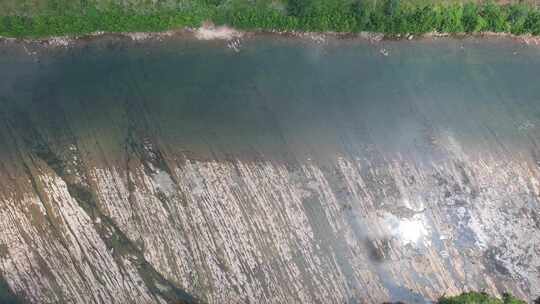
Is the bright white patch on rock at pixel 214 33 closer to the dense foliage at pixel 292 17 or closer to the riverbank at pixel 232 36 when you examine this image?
the riverbank at pixel 232 36

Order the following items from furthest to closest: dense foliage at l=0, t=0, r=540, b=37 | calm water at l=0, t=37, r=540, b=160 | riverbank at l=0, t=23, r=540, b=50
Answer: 1. riverbank at l=0, t=23, r=540, b=50
2. dense foliage at l=0, t=0, r=540, b=37
3. calm water at l=0, t=37, r=540, b=160

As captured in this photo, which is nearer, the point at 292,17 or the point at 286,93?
the point at 286,93

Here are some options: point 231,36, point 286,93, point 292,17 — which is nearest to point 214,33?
point 231,36

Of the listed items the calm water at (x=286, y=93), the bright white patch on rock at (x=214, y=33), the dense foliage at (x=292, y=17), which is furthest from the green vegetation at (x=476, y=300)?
the bright white patch on rock at (x=214, y=33)

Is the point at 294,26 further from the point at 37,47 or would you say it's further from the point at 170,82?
the point at 37,47

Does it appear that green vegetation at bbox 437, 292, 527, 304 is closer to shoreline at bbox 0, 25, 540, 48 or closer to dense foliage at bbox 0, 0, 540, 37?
shoreline at bbox 0, 25, 540, 48

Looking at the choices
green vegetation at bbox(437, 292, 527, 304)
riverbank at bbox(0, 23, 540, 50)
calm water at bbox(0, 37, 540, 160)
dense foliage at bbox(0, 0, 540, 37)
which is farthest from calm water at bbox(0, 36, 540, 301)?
green vegetation at bbox(437, 292, 527, 304)

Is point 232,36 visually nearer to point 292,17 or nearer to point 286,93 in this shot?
point 292,17
